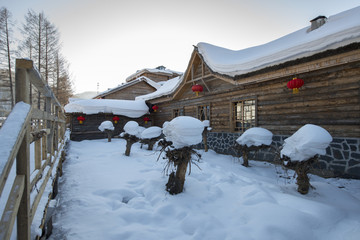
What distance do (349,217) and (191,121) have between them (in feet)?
10.2

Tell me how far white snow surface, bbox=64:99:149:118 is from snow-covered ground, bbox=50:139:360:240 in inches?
378

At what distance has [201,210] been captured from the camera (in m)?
3.32

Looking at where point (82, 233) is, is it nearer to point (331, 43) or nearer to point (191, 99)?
point (331, 43)

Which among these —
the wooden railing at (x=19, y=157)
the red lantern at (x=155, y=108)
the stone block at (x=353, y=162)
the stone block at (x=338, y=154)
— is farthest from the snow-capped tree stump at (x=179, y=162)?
the red lantern at (x=155, y=108)

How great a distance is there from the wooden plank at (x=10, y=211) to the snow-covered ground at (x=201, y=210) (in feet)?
4.71

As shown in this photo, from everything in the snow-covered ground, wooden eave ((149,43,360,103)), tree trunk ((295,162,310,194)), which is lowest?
the snow-covered ground

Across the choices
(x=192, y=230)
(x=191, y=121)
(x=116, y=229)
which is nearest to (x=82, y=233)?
(x=116, y=229)

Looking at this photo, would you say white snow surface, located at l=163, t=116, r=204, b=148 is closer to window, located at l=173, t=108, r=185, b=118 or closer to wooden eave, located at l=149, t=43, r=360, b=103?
wooden eave, located at l=149, t=43, r=360, b=103

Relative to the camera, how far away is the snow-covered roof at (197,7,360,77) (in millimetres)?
4379

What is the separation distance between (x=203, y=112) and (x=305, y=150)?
698 cm

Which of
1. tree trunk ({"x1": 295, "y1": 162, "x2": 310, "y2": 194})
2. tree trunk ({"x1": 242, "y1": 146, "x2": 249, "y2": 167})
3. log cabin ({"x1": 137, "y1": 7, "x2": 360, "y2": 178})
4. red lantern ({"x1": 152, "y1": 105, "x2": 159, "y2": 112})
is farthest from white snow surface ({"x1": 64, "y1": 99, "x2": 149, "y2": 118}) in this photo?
tree trunk ({"x1": 295, "y1": 162, "x2": 310, "y2": 194})

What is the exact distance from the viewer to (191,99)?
1107cm

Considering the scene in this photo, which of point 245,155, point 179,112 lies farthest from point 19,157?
point 179,112

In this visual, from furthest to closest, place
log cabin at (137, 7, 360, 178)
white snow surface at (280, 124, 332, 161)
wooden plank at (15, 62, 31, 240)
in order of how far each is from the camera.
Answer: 1. log cabin at (137, 7, 360, 178)
2. white snow surface at (280, 124, 332, 161)
3. wooden plank at (15, 62, 31, 240)
